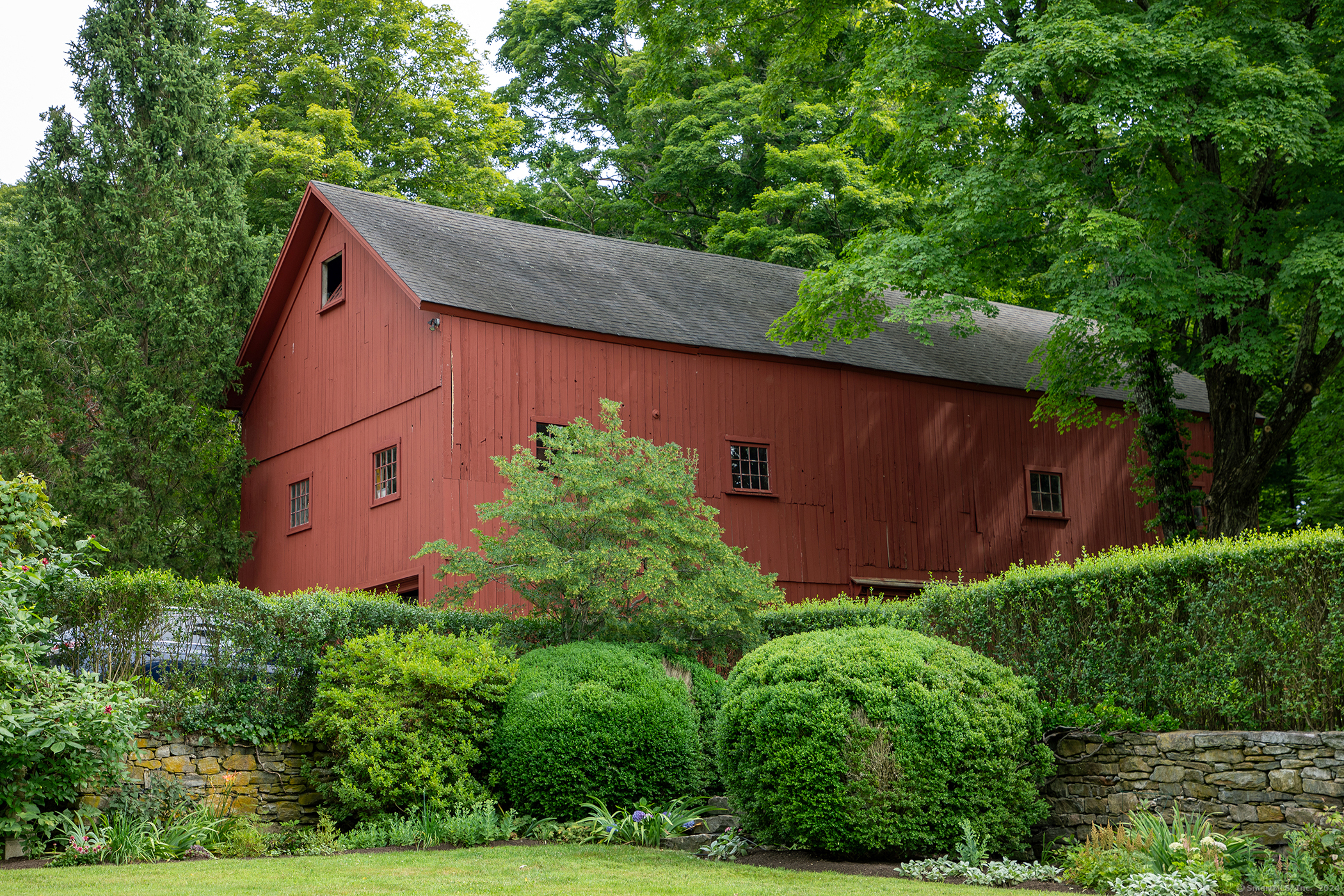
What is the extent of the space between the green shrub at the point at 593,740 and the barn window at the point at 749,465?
807 cm

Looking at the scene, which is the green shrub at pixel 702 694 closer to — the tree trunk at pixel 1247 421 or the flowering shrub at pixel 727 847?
the flowering shrub at pixel 727 847

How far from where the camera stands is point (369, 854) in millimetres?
10000

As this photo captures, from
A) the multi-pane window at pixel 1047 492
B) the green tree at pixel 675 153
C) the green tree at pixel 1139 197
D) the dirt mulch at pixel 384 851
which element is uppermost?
the green tree at pixel 675 153

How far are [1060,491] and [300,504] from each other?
14045mm

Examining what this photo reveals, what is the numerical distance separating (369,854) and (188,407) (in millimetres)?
12944

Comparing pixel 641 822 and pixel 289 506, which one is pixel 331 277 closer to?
pixel 289 506

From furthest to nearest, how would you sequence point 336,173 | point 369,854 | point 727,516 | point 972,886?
1. point 336,173
2. point 727,516
3. point 369,854
4. point 972,886

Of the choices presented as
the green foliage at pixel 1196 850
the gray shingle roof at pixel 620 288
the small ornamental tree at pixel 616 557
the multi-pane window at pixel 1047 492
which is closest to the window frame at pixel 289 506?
the gray shingle roof at pixel 620 288

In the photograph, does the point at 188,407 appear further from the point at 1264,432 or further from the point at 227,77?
the point at 1264,432

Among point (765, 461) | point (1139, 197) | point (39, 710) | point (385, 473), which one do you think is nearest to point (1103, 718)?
point (1139, 197)

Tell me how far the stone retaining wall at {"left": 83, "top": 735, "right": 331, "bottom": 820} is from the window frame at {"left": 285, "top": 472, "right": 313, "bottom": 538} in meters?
8.77

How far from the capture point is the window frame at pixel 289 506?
66.6ft

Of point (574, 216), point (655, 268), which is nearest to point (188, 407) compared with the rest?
point (655, 268)

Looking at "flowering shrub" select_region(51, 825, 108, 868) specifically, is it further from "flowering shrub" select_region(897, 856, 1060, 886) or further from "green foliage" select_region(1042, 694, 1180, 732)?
"green foliage" select_region(1042, 694, 1180, 732)
